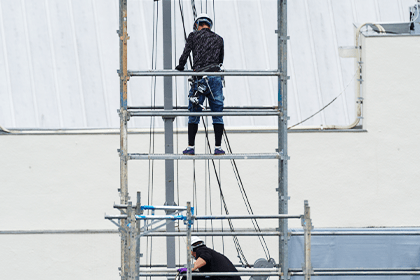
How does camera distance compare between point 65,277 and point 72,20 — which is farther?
point 72,20

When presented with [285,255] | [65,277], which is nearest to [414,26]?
[285,255]

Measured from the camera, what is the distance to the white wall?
989 centimetres

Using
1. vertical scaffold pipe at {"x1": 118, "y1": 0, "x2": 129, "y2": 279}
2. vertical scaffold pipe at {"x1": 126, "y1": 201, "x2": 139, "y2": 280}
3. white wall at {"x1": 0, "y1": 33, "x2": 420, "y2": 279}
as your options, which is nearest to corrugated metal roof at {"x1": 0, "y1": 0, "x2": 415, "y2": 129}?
white wall at {"x1": 0, "y1": 33, "x2": 420, "y2": 279}

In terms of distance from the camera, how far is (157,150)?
9.96 m

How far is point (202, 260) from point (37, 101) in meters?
5.53

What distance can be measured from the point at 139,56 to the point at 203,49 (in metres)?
4.51

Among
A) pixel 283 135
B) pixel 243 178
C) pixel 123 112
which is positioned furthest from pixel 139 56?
pixel 283 135

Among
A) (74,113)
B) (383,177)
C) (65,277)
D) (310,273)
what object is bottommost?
(65,277)

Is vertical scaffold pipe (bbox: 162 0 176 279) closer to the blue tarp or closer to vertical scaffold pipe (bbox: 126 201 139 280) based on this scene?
vertical scaffold pipe (bbox: 126 201 139 280)

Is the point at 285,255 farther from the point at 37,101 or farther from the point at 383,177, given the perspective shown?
the point at 37,101

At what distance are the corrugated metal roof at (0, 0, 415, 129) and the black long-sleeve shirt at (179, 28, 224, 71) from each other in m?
3.67

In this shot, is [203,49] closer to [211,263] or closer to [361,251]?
[211,263]

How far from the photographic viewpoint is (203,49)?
6.58 meters

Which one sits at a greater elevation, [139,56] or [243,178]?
[139,56]
